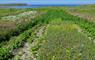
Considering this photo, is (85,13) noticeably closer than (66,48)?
No

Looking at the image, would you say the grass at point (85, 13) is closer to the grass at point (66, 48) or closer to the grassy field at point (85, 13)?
the grassy field at point (85, 13)

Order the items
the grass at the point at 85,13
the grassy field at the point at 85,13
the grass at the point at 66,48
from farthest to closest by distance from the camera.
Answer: the grassy field at the point at 85,13 → the grass at the point at 85,13 → the grass at the point at 66,48

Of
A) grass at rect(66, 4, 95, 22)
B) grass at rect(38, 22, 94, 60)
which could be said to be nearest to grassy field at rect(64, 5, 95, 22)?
grass at rect(66, 4, 95, 22)

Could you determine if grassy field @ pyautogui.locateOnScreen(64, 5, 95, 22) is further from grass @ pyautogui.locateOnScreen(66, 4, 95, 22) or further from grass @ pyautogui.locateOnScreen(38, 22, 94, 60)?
grass @ pyautogui.locateOnScreen(38, 22, 94, 60)

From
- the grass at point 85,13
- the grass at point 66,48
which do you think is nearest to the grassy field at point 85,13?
the grass at point 85,13

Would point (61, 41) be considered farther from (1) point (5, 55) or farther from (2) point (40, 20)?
(2) point (40, 20)

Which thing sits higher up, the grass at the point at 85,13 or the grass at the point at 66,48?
the grass at the point at 66,48

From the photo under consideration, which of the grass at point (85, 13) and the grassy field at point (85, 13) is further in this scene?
the grassy field at point (85, 13)

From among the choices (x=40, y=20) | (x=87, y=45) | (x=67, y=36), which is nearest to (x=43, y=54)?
(x=87, y=45)

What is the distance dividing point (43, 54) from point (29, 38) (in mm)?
6391

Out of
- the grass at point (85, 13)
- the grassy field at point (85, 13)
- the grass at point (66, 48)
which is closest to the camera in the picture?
the grass at point (66, 48)

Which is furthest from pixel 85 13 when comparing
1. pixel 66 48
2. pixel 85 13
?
pixel 66 48

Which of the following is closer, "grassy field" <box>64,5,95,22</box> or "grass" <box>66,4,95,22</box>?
"grass" <box>66,4,95,22</box>

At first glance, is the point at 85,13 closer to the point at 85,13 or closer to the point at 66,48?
the point at 85,13
